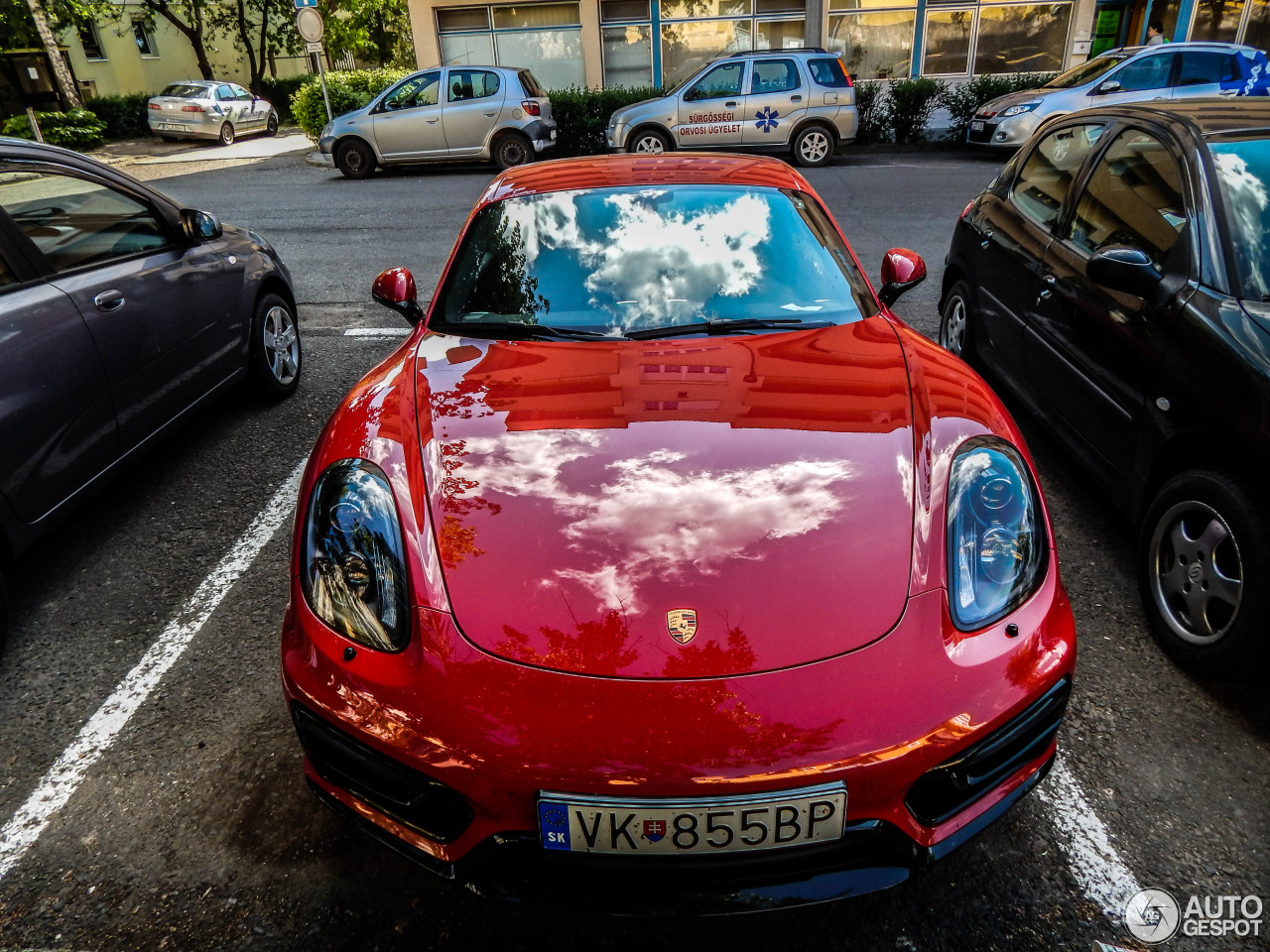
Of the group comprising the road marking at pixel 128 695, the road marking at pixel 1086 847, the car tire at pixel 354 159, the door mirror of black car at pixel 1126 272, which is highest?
the door mirror of black car at pixel 1126 272

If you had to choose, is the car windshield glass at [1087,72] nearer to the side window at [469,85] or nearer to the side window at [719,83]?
the side window at [719,83]

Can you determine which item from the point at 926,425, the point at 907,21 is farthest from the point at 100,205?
the point at 907,21

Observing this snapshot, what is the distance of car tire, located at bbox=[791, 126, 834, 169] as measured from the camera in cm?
1280

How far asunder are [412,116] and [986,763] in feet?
44.2

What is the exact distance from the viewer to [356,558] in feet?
6.30

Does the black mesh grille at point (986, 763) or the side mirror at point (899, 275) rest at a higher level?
the side mirror at point (899, 275)

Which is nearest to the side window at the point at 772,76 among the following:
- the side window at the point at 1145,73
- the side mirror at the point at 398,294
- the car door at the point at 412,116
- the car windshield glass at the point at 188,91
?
the side window at the point at 1145,73

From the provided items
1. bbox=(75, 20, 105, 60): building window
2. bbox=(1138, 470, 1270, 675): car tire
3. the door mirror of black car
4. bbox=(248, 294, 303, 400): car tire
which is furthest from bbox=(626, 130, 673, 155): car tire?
bbox=(75, 20, 105, 60): building window

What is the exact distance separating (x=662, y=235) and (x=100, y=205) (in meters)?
2.53

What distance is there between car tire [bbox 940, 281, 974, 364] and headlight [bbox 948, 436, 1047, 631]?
2.50 m

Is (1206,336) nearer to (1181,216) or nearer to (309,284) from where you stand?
(1181,216)

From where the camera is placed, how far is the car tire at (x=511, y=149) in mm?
13211

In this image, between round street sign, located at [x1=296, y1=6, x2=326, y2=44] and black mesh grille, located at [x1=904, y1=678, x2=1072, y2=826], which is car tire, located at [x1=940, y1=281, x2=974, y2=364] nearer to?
black mesh grille, located at [x1=904, y1=678, x2=1072, y2=826]

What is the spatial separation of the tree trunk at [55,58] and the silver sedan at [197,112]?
1.66 m
